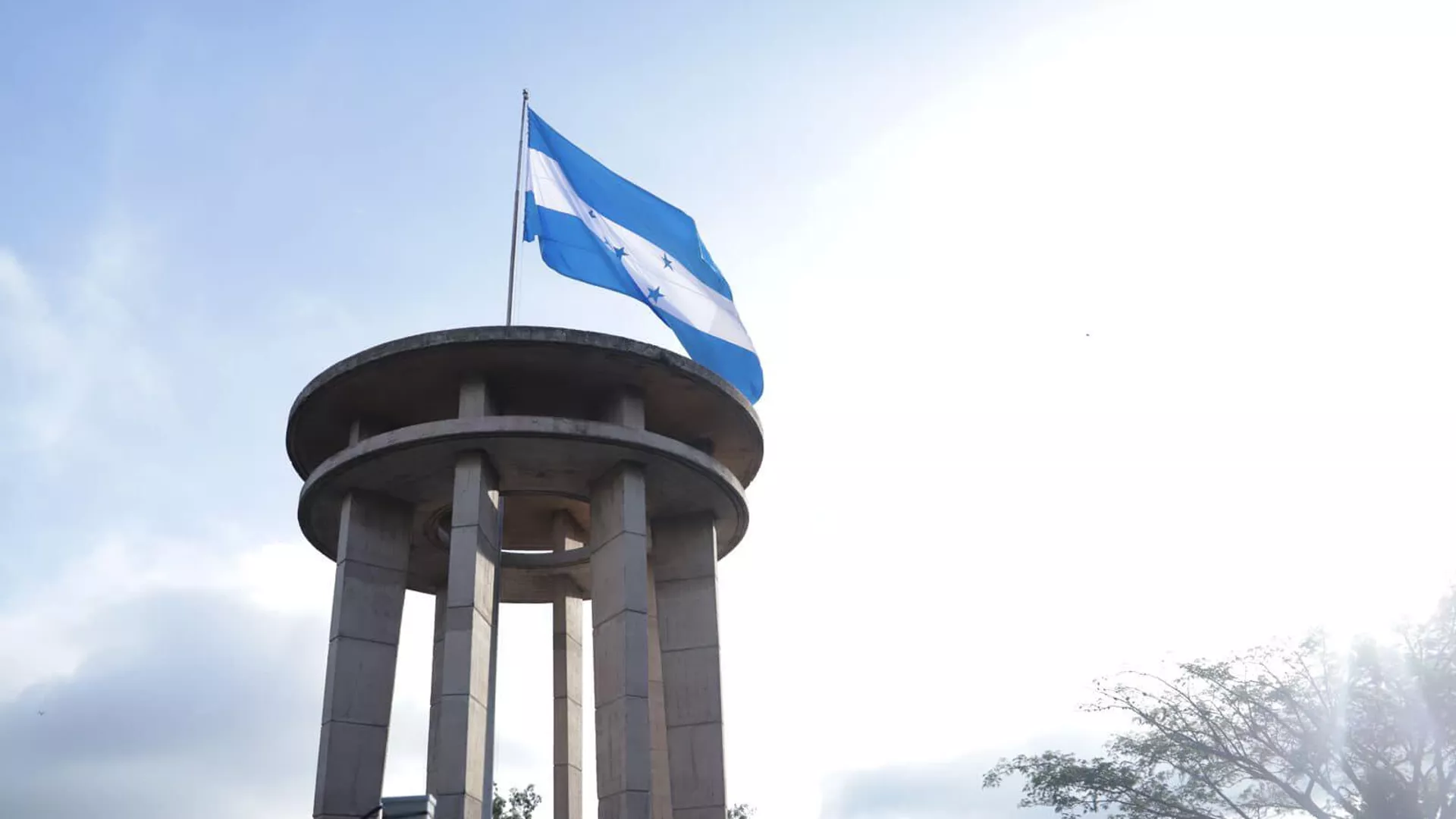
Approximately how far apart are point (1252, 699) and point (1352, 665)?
2.79 metres

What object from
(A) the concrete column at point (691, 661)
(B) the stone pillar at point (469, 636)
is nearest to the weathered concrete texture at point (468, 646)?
(B) the stone pillar at point (469, 636)

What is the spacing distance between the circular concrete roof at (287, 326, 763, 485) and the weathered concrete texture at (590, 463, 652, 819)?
6.25 ft

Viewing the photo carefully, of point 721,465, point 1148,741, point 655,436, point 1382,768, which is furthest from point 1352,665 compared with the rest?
point 655,436

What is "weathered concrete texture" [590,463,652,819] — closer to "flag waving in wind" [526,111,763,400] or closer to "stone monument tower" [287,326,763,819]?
"stone monument tower" [287,326,763,819]

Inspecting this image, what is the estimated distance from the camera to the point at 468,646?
22141 mm

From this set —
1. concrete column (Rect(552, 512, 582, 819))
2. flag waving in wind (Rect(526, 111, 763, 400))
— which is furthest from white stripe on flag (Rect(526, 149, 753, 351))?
concrete column (Rect(552, 512, 582, 819))

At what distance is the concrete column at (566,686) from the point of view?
96.1 ft

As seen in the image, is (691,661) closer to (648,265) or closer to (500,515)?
(500,515)

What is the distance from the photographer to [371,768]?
2400 centimetres

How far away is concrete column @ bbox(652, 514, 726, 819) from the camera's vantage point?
25109mm

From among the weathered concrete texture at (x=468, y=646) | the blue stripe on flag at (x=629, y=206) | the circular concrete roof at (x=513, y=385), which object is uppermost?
the blue stripe on flag at (x=629, y=206)

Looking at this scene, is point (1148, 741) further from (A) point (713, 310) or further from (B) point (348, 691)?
(B) point (348, 691)

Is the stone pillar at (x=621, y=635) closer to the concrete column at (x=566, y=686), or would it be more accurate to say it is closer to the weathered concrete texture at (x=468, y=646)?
the weathered concrete texture at (x=468, y=646)

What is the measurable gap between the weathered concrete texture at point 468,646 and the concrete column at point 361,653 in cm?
211
